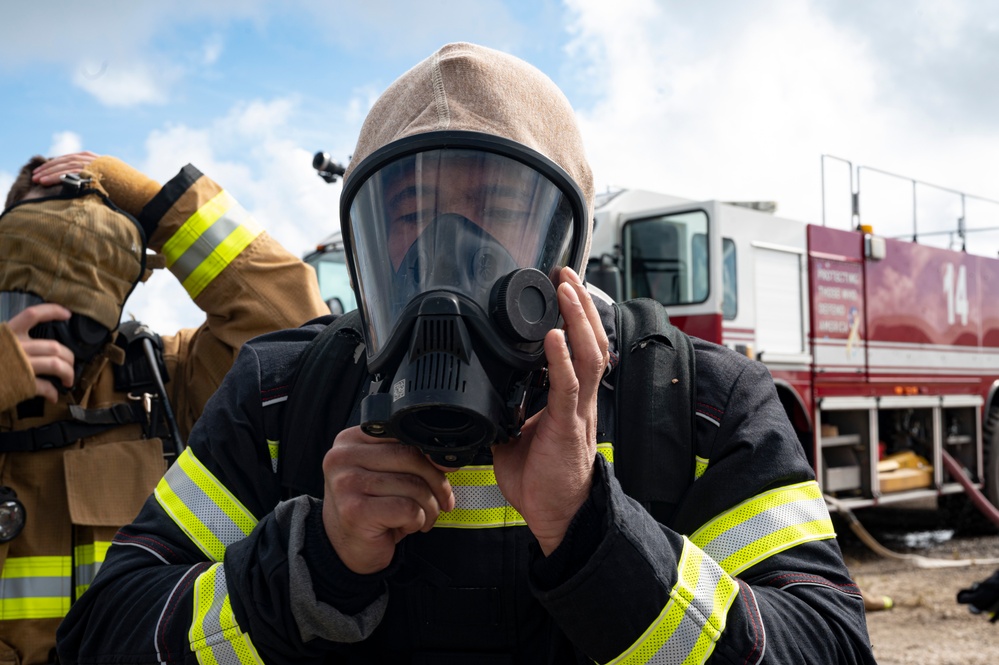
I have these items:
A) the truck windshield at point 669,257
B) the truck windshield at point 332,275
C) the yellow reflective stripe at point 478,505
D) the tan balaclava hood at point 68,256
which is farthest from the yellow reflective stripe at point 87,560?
the truck windshield at point 669,257

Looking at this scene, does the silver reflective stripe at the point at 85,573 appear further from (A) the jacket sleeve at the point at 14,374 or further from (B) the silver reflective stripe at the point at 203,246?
(B) the silver reflective stripe at the point at 203,246

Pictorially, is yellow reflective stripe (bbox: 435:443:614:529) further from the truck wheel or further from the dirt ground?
the truck wheel

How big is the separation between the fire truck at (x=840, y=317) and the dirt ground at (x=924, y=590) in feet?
1.78

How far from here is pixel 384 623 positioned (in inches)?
55.4

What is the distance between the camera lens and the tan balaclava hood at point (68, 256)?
7.67 ft

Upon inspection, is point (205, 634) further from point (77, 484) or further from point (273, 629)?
point (77, 484)

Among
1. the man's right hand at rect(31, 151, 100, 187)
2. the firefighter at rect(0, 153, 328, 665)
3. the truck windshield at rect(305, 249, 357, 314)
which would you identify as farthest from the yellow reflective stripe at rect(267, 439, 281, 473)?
the truck windshield at rect(305, 249, 357, 314)


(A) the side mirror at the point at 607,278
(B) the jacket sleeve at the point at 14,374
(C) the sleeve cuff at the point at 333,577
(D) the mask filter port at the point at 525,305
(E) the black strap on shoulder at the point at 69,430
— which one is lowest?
(C) the sleeve cuff at the point at 333,577

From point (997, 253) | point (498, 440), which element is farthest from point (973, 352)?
point (498, 440)

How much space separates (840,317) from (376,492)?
7294 millimetres

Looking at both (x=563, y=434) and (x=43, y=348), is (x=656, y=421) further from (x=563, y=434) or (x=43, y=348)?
(x=43, y=348)

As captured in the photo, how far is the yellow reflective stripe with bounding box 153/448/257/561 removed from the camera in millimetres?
1414

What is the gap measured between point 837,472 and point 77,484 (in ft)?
22.4

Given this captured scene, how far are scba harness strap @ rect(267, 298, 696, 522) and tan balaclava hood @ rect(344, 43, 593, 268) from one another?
198mm
